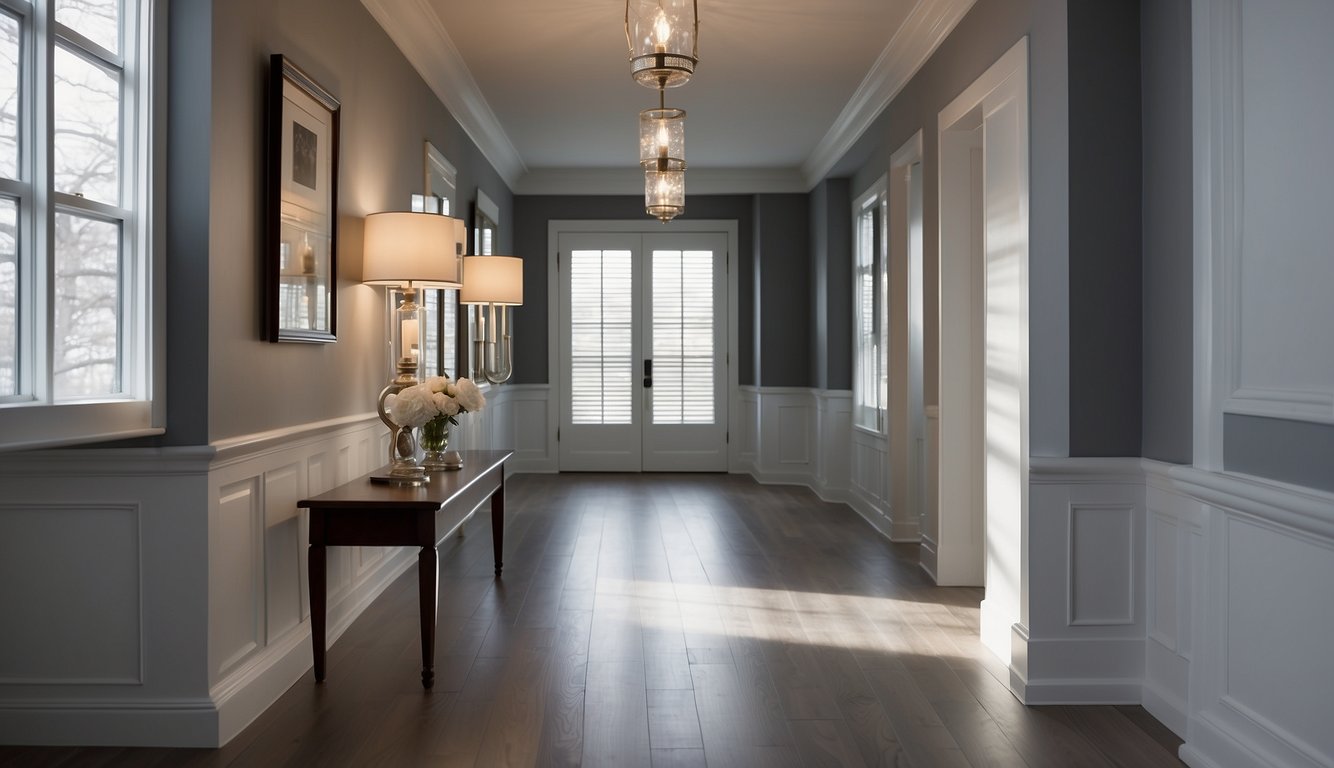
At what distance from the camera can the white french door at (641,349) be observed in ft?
30.9

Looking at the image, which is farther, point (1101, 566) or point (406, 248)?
point (406, 248)

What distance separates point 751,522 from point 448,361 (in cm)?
233

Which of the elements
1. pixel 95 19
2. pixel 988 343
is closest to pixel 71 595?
pixel 95 19

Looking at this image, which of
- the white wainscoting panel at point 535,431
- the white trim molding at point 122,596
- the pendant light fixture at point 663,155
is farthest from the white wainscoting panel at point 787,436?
the white trim molding at point 122,596

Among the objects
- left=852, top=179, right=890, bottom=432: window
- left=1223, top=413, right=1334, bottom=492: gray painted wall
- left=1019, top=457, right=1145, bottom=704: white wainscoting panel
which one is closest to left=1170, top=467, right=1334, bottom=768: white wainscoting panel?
left=1223, top=413, right=1334, bottom=492: gray painted wall

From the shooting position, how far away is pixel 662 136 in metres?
4.53

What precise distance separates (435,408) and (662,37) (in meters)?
1.59

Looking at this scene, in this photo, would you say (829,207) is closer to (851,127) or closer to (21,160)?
(851,127)

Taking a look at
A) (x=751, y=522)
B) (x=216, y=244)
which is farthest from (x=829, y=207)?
(x=216, y=244)

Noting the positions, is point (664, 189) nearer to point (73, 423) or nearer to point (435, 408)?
point (435, 408)

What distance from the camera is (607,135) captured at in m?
7.52

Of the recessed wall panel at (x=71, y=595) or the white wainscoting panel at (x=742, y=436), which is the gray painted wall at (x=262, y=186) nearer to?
the recessed wall panel at (x=71, y=595)

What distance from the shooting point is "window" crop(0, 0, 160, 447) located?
218 centimetres

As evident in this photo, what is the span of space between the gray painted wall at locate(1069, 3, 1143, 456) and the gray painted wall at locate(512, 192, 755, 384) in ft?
20.1
